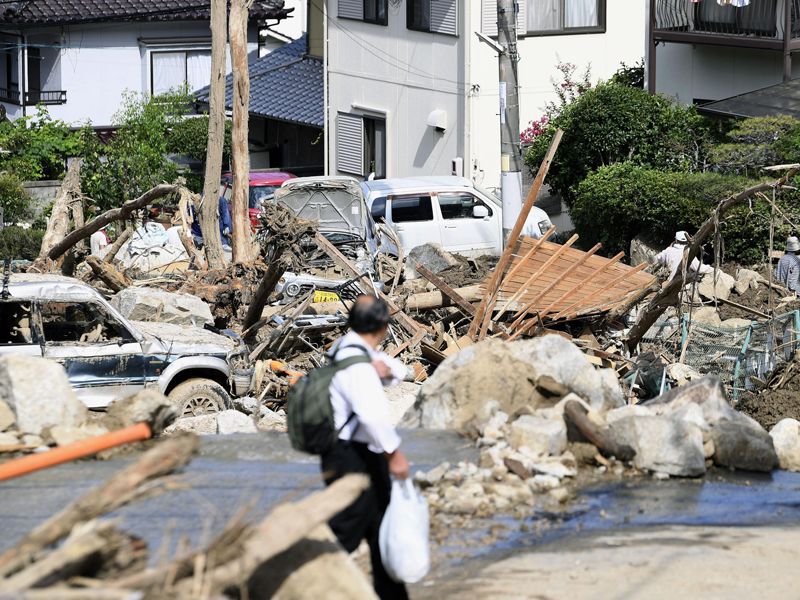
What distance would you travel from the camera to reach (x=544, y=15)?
88.2ft

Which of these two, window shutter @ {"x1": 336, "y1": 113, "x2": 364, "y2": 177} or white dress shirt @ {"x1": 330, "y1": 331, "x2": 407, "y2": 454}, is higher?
window shutter @ {"x1": 336, "y1": 113, "x2": 364, "y2": 177}

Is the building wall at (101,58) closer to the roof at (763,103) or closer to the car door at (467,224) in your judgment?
the car door at (467,224)

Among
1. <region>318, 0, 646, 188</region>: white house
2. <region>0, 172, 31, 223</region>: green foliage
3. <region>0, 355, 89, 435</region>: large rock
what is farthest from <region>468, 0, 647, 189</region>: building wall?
<region>0, 355, 89, 435</region>: large rock

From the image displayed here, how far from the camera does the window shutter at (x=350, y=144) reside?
30.5 metres

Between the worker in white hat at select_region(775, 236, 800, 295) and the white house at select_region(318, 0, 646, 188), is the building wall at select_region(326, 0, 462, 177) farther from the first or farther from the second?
the worker in white hat at select_region(775, 236, 800, 295)

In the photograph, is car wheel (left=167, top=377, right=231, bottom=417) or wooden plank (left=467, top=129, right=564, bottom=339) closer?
car wheel (left=167, top=377, right=231, bottom=417)

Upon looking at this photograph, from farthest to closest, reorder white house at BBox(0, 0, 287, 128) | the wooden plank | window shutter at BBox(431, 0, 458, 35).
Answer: white house at BBox(0, 0, 287, 128), window shutter at BBox(431, 0, 458, 35), the wooden plank

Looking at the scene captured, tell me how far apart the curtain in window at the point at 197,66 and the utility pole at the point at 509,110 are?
20658 mm

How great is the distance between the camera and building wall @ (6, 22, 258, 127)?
3616 centimetres

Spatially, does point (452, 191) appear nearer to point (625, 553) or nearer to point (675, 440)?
point (675, 440)

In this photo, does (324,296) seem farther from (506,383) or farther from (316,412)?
Result: (316,412)

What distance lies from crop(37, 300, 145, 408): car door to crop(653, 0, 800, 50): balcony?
1384 centimetres

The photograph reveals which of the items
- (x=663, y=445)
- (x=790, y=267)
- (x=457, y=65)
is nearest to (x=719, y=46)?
(x=457, y=65)

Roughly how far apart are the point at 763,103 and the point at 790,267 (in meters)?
5.44
